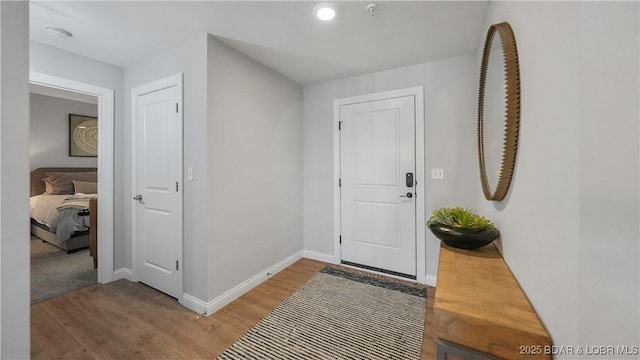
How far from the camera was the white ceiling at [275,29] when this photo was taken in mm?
1637

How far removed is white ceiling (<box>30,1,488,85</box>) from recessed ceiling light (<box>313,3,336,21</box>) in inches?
2.0

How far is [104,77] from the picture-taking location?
2477 millimetres

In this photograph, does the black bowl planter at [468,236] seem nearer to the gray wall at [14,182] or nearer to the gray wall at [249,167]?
the gray wall at [249,167]

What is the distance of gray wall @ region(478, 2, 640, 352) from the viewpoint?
1.47 feet

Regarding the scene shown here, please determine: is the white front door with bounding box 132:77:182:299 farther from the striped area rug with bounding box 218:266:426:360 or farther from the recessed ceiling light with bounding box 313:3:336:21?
the recessed ceiling light with bounding box 313:3:336:21

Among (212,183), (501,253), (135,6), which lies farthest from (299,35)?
(501,253)

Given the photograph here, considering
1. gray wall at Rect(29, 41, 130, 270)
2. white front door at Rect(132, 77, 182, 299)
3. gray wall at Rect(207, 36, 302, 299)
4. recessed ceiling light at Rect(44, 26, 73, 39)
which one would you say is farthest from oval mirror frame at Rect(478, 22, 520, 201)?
gray wall at Rect(29, 41, 130, 270)

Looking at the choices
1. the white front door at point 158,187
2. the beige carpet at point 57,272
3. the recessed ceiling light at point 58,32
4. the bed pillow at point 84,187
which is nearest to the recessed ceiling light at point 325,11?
the white front door at point 158,187

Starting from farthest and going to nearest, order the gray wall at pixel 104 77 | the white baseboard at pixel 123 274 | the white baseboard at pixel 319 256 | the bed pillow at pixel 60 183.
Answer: the bed pillow at pixel 60 183
the white baseboard at pixel 319 256
the white baseboard at pixel 123 274
the gray wall at pixel 104 77

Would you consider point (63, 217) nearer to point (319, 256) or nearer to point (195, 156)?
point (195, 156)

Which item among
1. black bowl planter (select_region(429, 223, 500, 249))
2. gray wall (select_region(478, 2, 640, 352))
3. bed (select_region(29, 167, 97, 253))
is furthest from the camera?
bed (select_region(29, 167, 97, 253))

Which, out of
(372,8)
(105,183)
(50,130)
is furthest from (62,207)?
(372,8)

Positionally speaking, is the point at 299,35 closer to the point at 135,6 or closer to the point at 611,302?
the point at 135,6

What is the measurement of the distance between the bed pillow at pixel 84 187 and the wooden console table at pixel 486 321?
598cm
